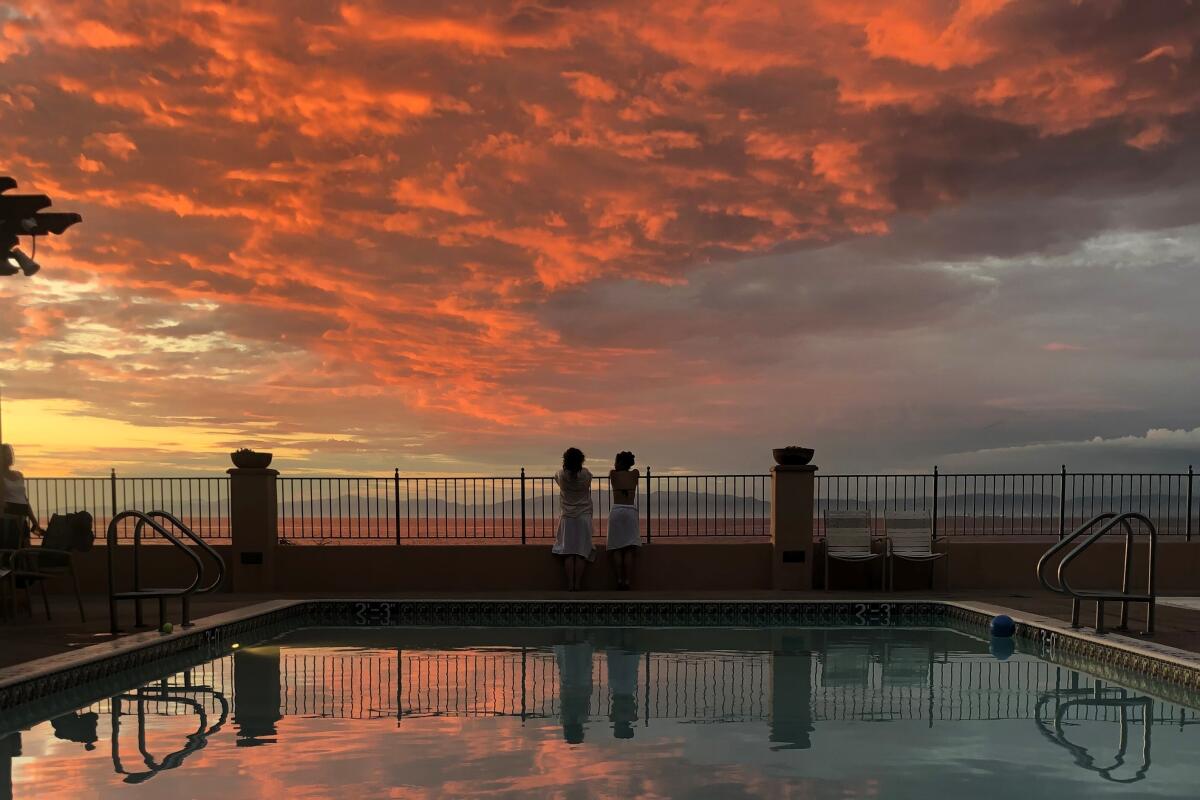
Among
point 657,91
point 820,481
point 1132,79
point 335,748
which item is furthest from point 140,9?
point 1132,79

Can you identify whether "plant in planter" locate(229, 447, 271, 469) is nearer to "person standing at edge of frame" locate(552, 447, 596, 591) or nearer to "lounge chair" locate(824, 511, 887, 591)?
"person standing at edge of frame" locate(552, 447, 596, 591)

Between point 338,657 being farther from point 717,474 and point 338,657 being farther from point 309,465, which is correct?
point 309,465

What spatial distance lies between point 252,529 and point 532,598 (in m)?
3.89

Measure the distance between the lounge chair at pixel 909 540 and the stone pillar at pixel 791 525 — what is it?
102cm

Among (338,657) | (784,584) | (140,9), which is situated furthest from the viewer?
(784,584)

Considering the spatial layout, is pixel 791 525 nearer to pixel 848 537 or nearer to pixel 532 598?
pixel 848 537

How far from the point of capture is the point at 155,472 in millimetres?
15312

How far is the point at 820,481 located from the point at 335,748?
935 centimetres

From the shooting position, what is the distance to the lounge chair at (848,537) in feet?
42.5

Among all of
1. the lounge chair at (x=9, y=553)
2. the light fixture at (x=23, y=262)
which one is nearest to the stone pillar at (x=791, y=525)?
the lounge chair at (x=9, y=553)

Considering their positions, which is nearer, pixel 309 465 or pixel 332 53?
pixel 332 53

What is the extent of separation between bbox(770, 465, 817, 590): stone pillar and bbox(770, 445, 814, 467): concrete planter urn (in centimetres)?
8

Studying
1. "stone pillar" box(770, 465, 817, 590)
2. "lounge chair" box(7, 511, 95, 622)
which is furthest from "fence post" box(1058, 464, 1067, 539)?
"lounge chair" box(7, 511, 95, 622)

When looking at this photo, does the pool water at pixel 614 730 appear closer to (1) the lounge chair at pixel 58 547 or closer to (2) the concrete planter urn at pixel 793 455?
(1) the lounge chair at pixel 58 547
